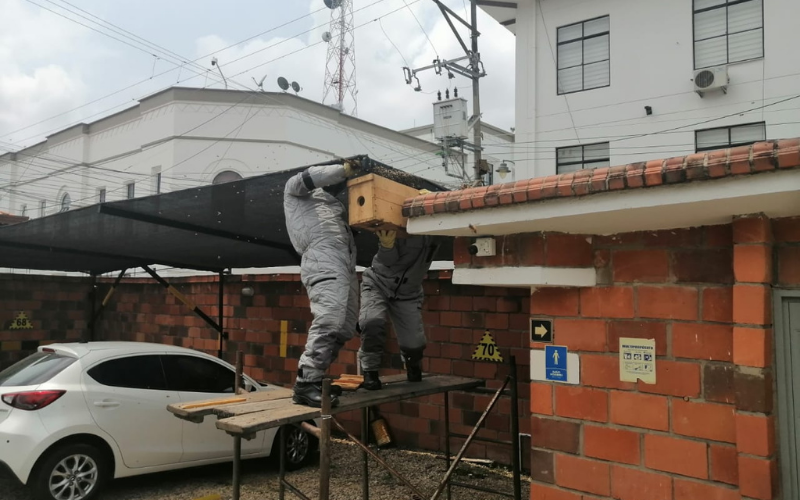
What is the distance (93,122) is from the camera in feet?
66.0

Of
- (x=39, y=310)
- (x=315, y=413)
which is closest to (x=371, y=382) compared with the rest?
(x=315, y=413)

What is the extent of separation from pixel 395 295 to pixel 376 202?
1.31m

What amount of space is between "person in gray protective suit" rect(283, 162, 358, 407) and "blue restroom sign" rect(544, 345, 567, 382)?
126 cm

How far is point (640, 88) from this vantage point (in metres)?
13.3

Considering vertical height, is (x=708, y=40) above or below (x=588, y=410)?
above

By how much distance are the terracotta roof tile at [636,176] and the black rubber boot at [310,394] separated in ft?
4.29

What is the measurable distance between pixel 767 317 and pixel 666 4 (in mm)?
12518

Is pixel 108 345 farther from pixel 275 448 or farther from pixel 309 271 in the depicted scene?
pixel 309 271

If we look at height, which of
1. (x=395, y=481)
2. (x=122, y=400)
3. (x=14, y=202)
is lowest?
(x=395, y=481)

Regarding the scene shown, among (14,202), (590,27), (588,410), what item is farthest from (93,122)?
(588,410)

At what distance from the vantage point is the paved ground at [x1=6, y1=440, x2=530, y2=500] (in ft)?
Result: 19.0

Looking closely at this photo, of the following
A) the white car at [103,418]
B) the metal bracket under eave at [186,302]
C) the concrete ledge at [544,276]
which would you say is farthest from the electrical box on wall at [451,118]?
the concrete ledge at [544,276]

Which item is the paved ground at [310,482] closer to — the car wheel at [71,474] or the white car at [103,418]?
the white car at [103,418]

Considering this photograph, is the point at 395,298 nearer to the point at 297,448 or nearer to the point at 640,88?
the point at 297,448
